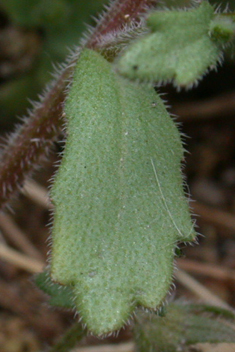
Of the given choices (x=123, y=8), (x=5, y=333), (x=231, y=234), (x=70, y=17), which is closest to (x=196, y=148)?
(x=231, y=234)

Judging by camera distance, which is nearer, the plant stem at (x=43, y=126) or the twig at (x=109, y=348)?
the plant stem at (x=43, y=126)

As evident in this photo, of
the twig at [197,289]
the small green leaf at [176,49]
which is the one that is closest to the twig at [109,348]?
the twig at [197,289]

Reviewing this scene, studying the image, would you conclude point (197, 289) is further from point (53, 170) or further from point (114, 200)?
point (114, 200)

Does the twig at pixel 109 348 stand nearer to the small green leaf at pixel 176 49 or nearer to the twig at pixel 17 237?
the twig at pixel 17 237

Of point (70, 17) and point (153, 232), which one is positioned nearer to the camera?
point (153, 232)

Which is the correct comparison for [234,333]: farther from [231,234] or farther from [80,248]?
[231,234]

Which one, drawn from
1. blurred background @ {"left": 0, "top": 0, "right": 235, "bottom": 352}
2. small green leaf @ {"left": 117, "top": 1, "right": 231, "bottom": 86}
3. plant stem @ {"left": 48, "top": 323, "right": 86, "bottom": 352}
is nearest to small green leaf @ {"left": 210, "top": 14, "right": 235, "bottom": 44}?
small green leaf @ {"left": 117, "top": 1, "right": 231, "bottom": 86}
